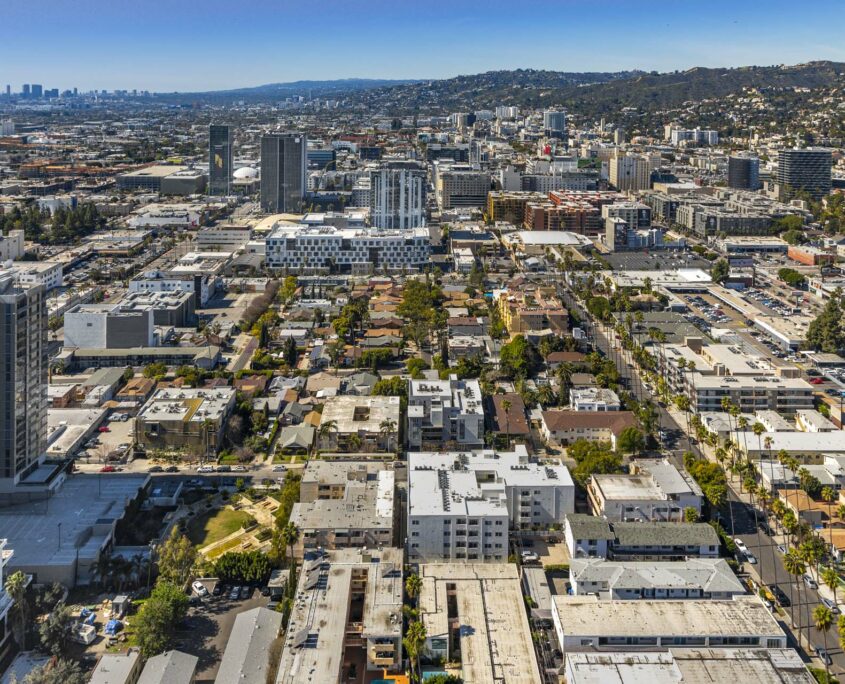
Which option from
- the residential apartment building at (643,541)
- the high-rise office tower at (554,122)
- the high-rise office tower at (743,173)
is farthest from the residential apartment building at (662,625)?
the high-rise office tower at (554,122)

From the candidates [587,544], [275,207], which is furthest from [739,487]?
[275,207]

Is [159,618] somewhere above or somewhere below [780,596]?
above

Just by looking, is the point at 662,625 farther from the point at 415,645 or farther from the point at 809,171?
the point at 809,171

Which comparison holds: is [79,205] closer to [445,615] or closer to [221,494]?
[221,494]

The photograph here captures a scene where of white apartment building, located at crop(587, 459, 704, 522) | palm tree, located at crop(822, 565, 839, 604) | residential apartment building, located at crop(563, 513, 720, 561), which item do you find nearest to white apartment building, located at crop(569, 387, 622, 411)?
white apartment building, located at crop(587, 459, 704, 522)

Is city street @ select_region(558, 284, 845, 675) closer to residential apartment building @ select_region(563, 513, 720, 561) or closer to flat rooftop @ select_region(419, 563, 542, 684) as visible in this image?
residential apartment building @ select_region(563, 513, 720, 561)

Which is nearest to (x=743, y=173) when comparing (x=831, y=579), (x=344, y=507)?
(x=831, y=579)
